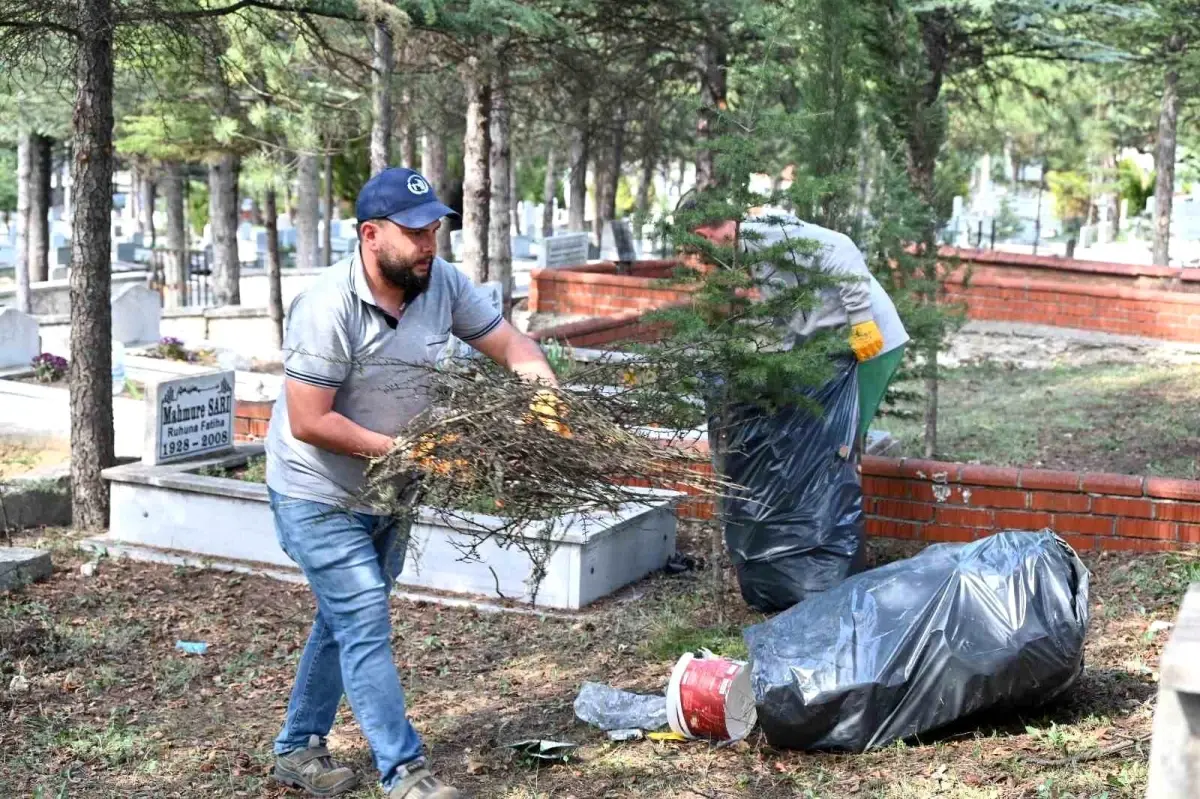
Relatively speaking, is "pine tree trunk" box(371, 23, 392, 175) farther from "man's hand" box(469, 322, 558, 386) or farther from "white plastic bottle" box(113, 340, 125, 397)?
"man's hand" box(469, 322, 558, 386)

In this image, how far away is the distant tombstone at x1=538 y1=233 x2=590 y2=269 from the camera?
720 inches

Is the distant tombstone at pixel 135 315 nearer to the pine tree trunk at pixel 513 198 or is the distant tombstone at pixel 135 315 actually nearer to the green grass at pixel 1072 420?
the pine tree trunk at pixel 513 198

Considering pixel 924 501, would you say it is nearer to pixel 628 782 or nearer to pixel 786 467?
pixel 786 467

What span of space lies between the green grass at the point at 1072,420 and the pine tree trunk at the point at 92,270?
451cm

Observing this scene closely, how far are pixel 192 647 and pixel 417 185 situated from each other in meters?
2.76

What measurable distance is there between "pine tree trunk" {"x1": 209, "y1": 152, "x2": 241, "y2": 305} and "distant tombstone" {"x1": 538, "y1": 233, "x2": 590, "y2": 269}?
4.04m

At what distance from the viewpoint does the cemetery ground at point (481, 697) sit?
412cm

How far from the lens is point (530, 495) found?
381 cm

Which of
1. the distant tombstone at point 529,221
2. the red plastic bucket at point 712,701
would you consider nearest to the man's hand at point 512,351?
the red plastic bucket at point 712,701

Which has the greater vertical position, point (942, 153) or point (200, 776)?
point (942, 153)

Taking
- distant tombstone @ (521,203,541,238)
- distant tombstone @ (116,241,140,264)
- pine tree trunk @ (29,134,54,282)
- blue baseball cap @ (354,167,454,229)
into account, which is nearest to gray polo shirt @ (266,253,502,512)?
blue baseball cap @ (354,167,454,229)

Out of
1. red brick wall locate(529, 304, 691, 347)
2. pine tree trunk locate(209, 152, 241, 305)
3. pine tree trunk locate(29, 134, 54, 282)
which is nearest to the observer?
red brick wall locate(529, 304, 691, 347)

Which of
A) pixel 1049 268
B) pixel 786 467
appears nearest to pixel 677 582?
pixel 786 467

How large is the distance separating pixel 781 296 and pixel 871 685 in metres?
1.75
